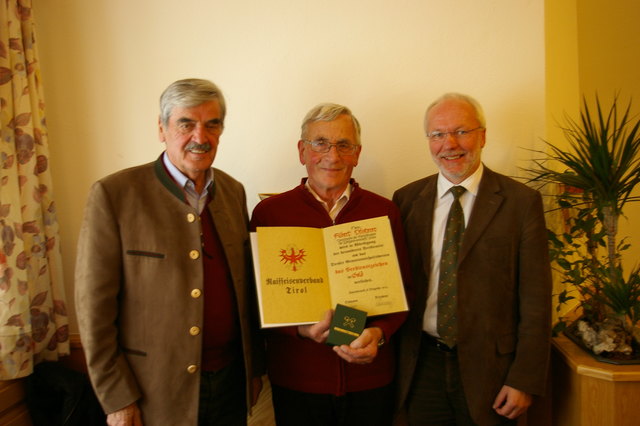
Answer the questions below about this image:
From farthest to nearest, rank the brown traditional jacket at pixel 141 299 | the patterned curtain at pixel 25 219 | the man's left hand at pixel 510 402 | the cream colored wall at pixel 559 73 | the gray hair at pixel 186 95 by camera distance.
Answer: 1. the cream colored wall at pixel 559 73
2. the patterned curtain at pixel 25 219
3. the man's left hand at pixel 510 402
4. the gray hair at pixel 186 95
5. the brown traditional jacket at pixel 141 299

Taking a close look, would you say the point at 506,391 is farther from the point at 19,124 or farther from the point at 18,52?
the point at 18,52

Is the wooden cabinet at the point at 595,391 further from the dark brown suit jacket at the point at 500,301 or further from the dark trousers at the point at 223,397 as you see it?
the dark trousers at the point at 223,397

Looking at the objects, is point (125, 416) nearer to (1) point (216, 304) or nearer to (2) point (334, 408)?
(1) point (216, 304)

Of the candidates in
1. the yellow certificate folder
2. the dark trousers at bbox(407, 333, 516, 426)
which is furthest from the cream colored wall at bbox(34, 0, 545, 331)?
the dark trousers at bbox(407, 333, 516, 426)

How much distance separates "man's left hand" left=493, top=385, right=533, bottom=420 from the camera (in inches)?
58.1

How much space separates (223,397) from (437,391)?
827 mm

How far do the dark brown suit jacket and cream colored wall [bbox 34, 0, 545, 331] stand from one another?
604 mm

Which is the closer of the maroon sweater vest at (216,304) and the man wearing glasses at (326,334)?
the maroon sweater vest at (216,304)

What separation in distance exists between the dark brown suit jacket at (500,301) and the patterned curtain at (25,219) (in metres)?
1.78

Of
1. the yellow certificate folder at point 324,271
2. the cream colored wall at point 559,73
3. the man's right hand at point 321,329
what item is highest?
the cream colored wall at point 559,73

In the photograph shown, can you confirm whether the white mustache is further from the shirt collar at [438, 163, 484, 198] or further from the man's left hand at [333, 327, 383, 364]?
the shirt collar at [438, 163, 484, 198]

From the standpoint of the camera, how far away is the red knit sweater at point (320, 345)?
148cm

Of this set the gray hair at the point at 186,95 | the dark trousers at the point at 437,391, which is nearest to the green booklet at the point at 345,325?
the dark trousers at the point at 437,391

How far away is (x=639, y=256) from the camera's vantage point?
321 cm
